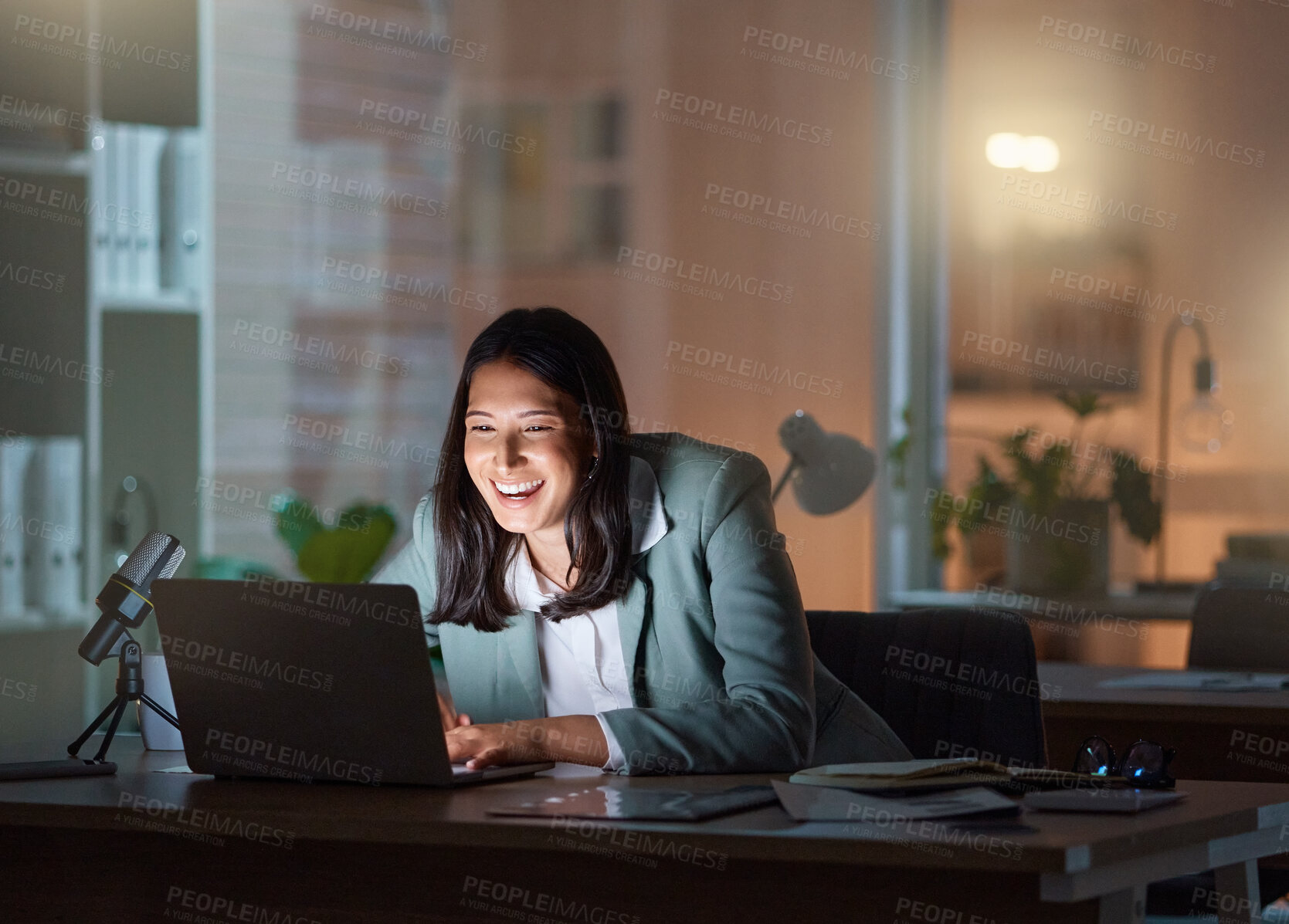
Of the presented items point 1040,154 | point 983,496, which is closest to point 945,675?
point 983,496

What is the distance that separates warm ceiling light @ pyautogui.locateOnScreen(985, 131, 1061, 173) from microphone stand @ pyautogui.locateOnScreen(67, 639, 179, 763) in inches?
152

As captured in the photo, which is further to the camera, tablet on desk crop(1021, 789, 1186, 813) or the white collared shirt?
the white collared shirt

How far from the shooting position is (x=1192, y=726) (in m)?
2.50

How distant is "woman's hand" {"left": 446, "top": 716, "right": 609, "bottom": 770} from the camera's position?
161 centimetres

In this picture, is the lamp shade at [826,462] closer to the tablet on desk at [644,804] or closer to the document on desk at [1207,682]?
the document on desk at [1207,682]

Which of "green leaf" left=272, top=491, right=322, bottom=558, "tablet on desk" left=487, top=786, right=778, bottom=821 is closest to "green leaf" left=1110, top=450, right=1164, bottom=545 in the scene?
"green leaf" left=272, top=491, right=322, bottom=558

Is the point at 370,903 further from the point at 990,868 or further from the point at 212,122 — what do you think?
the point at 212,122

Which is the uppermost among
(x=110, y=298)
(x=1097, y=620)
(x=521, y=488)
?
(x=110, y=298)

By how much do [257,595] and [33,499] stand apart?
5.99 feet

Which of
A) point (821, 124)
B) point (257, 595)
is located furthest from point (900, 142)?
point (257, 595)

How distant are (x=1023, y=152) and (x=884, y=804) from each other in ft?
13.2

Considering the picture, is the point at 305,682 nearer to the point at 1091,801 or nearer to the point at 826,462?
the point at 1091,801

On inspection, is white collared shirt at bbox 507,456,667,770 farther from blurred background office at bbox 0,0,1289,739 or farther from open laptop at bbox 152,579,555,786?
blurred background office at bbox 0,0,1289,739

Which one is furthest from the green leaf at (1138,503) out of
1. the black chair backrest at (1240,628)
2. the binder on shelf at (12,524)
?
the binder on shelf at (12,524)
